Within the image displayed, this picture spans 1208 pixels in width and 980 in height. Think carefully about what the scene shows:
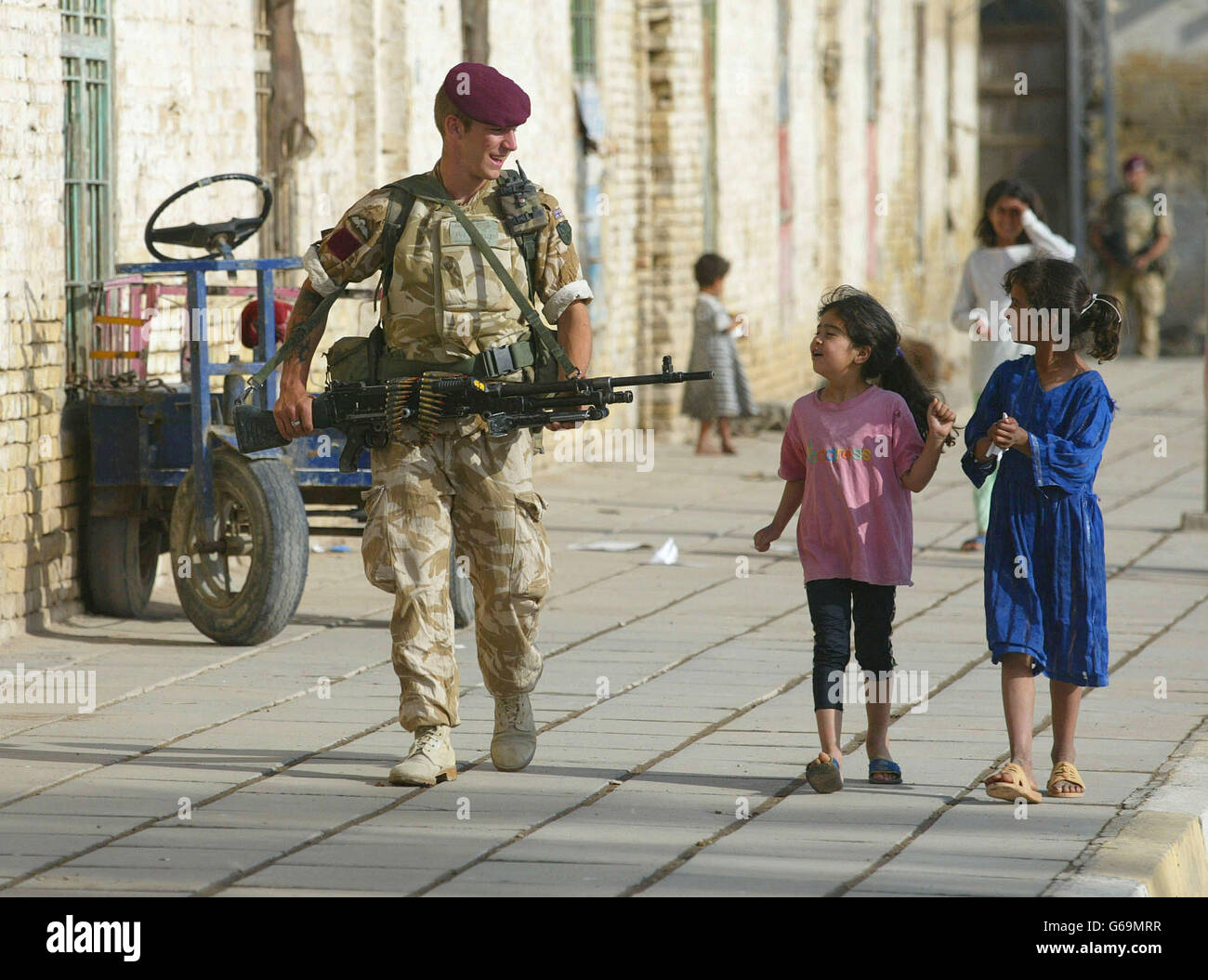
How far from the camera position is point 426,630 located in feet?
19.0

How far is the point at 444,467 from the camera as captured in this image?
585 cm

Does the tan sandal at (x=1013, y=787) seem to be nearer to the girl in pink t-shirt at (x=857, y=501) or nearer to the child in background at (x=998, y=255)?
the girl in pink t-shirt at (x=857, y=501)

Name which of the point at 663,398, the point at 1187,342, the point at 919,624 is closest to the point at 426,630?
the point at 919,624

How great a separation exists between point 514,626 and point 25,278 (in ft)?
11.0

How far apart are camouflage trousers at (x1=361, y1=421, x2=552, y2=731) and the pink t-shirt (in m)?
0.75

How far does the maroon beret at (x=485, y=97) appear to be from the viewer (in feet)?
18.7

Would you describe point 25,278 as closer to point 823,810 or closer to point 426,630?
point 426,630

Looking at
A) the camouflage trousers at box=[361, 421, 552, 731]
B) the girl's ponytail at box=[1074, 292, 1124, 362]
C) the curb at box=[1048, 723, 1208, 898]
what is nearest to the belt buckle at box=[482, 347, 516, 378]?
the camouflage trousers at box=[361, 421, 552, 731]

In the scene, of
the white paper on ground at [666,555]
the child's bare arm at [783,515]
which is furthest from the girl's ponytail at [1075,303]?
the white paper on ground at [666,555]

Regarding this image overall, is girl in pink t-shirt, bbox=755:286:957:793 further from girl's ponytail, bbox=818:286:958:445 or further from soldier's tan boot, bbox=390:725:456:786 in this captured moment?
soldier's tan boot, bbox=390:725:456:786

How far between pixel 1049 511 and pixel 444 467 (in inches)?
63.9

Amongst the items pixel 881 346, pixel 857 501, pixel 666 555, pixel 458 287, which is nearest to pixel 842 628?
pixel 857 501

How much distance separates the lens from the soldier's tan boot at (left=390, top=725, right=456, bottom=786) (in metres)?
5.73

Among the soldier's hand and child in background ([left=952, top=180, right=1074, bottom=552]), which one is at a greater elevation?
child in background ([left=952, top=180, right=1074, bottom=552])
